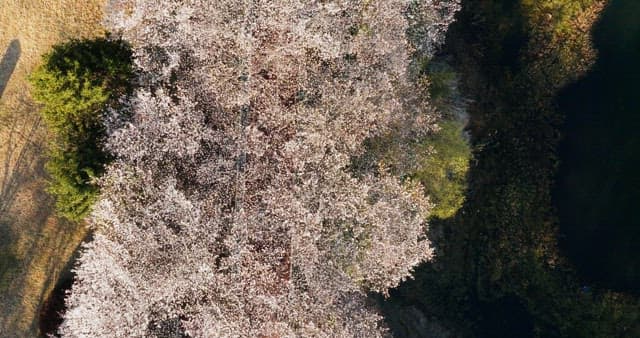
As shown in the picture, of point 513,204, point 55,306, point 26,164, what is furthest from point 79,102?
point 513,204

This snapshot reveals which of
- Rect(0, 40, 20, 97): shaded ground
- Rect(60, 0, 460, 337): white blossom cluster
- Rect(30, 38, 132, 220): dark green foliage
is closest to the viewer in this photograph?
Rect(30, 38, 132, 220): dark green foliage

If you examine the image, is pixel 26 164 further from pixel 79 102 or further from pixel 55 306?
pixel 55 306

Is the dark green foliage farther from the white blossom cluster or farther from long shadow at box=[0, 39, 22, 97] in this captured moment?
long shadow at box=[0, 39, 22, 97]

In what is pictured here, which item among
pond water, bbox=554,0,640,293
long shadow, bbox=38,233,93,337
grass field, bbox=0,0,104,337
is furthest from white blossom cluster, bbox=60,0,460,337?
pond water, bbox=554,0,640,293

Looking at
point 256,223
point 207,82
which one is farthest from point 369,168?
point 207,82

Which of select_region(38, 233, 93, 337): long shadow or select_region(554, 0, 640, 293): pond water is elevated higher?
select_region(554, 0, 640, 293): pond water

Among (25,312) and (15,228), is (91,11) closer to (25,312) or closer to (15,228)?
(15,228)

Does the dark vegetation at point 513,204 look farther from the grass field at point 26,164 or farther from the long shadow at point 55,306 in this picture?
the grass field at point 26,164
